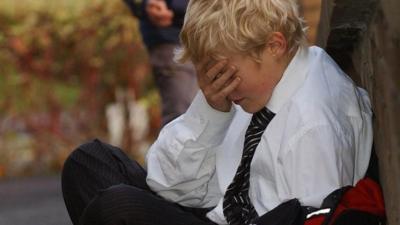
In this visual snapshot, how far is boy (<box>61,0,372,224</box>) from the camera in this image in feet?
8.30

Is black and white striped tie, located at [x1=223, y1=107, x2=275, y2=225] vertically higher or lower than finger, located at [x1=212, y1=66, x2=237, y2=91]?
lower

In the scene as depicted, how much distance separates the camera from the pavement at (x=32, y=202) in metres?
5.46

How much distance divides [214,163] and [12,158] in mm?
4799

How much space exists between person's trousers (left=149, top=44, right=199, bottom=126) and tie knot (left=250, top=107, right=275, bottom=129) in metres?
2.22

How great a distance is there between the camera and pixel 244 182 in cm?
280

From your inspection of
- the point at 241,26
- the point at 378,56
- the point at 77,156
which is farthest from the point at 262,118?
the point at 77,156

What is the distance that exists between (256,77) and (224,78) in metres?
0.08

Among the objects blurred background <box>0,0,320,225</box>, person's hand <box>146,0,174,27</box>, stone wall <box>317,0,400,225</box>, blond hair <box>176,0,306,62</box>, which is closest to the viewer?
stone wall <box>317,0,400,225</box>

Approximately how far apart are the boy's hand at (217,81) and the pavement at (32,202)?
7.75 feet

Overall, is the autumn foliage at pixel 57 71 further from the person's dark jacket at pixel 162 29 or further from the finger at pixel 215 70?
the finger at pixel 215 70

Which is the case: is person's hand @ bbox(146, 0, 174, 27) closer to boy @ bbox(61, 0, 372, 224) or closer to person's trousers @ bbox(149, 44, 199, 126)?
person's trousers @ bbox(149, 44, 199, 126)

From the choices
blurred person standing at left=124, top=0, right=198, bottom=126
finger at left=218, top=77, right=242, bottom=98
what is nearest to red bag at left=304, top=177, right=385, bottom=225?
finger at left=218, top=77, right=242, bottom=98

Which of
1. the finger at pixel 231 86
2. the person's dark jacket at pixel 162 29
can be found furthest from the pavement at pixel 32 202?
the finger at pixel 231 86

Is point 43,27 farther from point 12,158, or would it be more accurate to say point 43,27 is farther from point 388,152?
point 388,152
